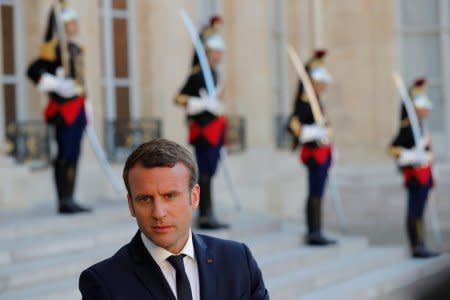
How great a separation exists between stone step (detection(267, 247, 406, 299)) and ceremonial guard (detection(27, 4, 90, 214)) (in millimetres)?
1676

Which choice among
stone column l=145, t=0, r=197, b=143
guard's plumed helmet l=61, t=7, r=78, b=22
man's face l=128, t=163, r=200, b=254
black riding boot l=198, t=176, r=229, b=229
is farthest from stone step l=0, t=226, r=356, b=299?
man's face l=128, t=163, r=200, b=254

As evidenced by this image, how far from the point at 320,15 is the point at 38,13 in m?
4.75

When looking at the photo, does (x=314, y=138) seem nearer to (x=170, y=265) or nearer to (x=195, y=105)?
(x=195, y=105)

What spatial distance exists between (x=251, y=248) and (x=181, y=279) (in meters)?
5.70

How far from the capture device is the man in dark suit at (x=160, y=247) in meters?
1.91

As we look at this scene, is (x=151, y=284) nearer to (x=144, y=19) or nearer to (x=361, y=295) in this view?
(x=361, y=295)

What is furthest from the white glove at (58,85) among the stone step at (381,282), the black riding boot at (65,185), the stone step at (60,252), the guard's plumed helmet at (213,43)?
the stone step at (381,282)

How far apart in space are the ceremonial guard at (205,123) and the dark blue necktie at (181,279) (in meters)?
5.65

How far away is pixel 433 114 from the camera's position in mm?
12531

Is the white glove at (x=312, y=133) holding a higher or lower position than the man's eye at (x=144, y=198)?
lower

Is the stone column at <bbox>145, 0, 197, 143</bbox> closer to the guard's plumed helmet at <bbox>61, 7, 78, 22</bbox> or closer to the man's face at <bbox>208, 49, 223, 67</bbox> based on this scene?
the man's face at <bbox>208, 49, 223, 67</bbox>

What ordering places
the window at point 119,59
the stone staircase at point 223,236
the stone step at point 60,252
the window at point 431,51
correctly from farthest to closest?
the window at point 431,51 < the window at point 119,59 < the stone staircase at point 223,236 < the stone step at point 60,252

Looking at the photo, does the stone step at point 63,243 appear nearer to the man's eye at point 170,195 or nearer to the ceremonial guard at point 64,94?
the ceremonial guard at point 64,94

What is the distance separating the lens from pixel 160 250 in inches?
76.9
